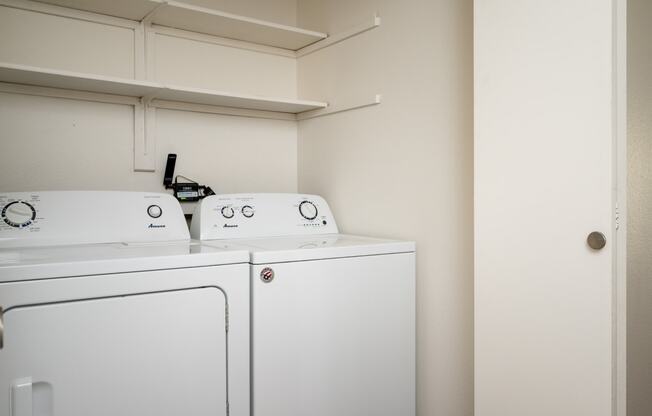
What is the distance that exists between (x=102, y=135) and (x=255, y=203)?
699 mm

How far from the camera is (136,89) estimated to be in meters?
1.98

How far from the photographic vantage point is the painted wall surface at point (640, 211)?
134 cm

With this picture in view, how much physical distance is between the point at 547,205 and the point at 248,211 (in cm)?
117

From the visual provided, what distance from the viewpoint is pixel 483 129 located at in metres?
1.45

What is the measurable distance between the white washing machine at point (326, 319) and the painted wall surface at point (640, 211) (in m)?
0.71

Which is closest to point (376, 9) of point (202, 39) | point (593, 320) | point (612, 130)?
point (202, 39)

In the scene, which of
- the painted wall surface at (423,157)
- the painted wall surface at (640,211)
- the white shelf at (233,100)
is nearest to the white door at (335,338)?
the painted wall surface at (423,157)

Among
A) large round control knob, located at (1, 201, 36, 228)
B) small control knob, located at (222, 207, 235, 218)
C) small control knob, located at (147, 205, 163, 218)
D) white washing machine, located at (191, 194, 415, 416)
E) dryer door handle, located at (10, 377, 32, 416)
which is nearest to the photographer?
dryer door handle, located at (10, 377, 32, 416)

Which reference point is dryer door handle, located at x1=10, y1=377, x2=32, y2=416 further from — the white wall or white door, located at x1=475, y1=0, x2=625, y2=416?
white door, located at x1=475, y1=0, x2=625, y2=416

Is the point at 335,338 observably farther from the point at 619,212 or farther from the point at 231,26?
the point at 231,26

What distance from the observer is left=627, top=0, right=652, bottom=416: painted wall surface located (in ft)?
4.40

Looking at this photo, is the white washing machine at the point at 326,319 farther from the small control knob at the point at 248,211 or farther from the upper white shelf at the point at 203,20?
the upper white shelf at the point at 203,20

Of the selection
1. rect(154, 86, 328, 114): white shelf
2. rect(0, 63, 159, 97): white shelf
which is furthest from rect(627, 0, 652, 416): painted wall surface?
rect(0, 63, 159, 97): white shelf

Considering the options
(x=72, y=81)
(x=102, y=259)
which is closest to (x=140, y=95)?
(x=72, y=81)
